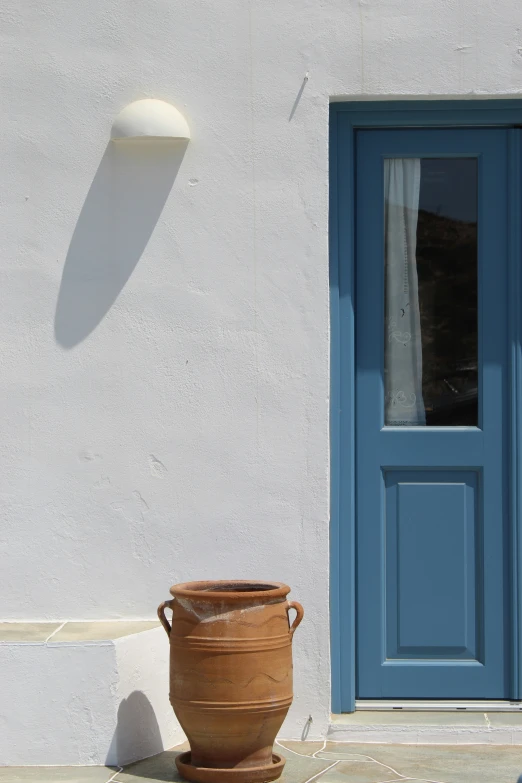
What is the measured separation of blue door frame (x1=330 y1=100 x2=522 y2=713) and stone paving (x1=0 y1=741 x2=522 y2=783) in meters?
0.32

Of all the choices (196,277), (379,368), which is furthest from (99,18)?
(379,368)

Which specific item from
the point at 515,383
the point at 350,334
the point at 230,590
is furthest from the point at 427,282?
the point at 230,590

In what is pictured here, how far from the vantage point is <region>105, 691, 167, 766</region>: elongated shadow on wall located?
424cm

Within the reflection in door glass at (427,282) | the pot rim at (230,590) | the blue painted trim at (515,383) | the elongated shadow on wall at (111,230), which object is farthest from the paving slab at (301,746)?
the elongated shadow on wall at (111,230)

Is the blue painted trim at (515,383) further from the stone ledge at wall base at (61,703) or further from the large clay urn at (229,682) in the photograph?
the stone ledge at wall base at (61,703)

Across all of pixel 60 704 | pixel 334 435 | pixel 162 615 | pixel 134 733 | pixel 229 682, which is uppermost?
pixel 334 435

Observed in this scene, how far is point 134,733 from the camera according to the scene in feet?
14.1

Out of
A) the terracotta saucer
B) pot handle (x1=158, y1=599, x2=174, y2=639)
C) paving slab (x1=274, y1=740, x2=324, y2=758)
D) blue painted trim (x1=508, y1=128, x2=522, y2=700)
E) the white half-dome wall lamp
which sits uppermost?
the white half-dome wall lamp

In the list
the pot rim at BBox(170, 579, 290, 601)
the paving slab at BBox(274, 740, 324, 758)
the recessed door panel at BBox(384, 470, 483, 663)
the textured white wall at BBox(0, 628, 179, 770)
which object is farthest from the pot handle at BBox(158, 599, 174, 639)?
the recessed door panel at BBox(384, 470, 483, 663)

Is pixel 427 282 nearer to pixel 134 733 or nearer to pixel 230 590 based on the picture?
pixel 230 590

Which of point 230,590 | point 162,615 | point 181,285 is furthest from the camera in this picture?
point 181,285

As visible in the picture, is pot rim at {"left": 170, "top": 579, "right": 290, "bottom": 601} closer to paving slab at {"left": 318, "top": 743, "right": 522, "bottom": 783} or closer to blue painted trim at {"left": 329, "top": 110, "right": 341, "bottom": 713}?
blue painted trim at {"left": 329, "top": 110, "right": 341, "bottom": 713}

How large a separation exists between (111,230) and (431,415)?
1573 mm

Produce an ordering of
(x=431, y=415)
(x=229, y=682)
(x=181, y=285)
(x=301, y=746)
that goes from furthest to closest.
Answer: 1. (x=431, y=415)
2. (x=181, y=285)
3. (x=301, y=746)
4. (x=229, y=682)
